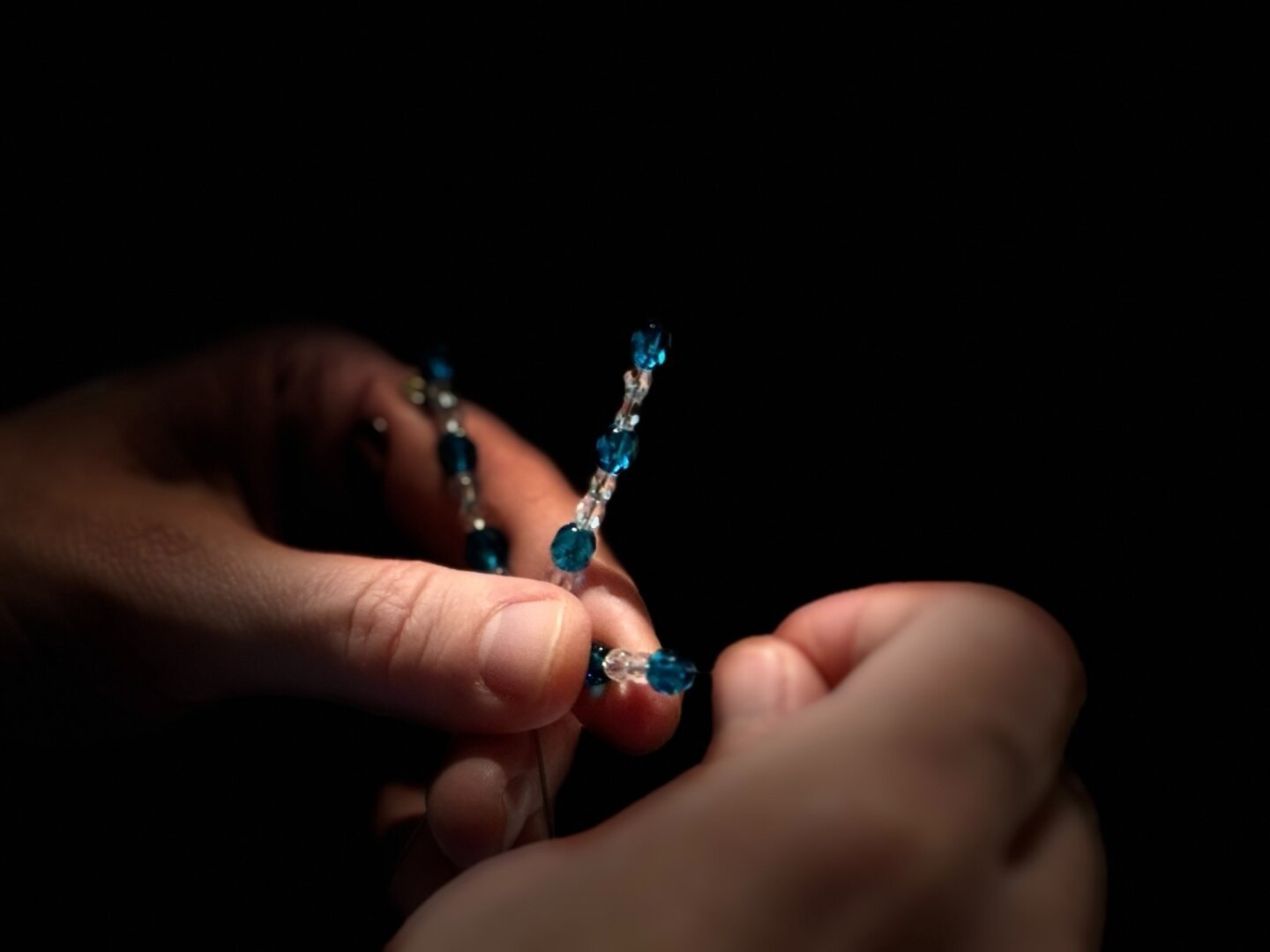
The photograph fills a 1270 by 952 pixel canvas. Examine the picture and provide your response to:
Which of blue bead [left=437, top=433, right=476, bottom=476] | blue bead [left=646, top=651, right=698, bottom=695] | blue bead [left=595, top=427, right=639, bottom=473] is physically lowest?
blue bead [left=646, top=651, right=698, bottom=695]

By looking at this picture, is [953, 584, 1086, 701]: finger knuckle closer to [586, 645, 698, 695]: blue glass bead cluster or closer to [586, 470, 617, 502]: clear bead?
[586, 645, 698, 695]: blue glass bead cluster

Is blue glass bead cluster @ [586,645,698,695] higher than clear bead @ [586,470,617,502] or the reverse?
the reverse

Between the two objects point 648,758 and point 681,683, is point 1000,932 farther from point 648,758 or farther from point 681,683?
point 648,758

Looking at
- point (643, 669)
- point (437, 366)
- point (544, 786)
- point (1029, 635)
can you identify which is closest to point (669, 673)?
point (643, 669)

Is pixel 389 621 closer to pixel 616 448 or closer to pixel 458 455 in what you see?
pixel 616 448

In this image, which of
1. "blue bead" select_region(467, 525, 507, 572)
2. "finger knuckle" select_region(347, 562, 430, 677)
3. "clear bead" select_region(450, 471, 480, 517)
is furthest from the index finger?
"clear bead" select_region(450, 471, 480, 517)

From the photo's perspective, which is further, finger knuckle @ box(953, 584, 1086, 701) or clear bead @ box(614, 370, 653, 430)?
clear bead @ box(614, 370, 653, 430)

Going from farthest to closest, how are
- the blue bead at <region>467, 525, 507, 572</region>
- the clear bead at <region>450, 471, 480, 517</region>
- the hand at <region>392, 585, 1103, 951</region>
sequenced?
the clear bead at <region>450, 471, 480, 517</region>, the blue bead at <region>467, 525, 507, 572</region>, the hand at <region>392, 585, 1103, 951</region>

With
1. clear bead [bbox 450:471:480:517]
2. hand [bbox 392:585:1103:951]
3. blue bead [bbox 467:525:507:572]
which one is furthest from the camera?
clear bead [bbox 450:471:480:517]
